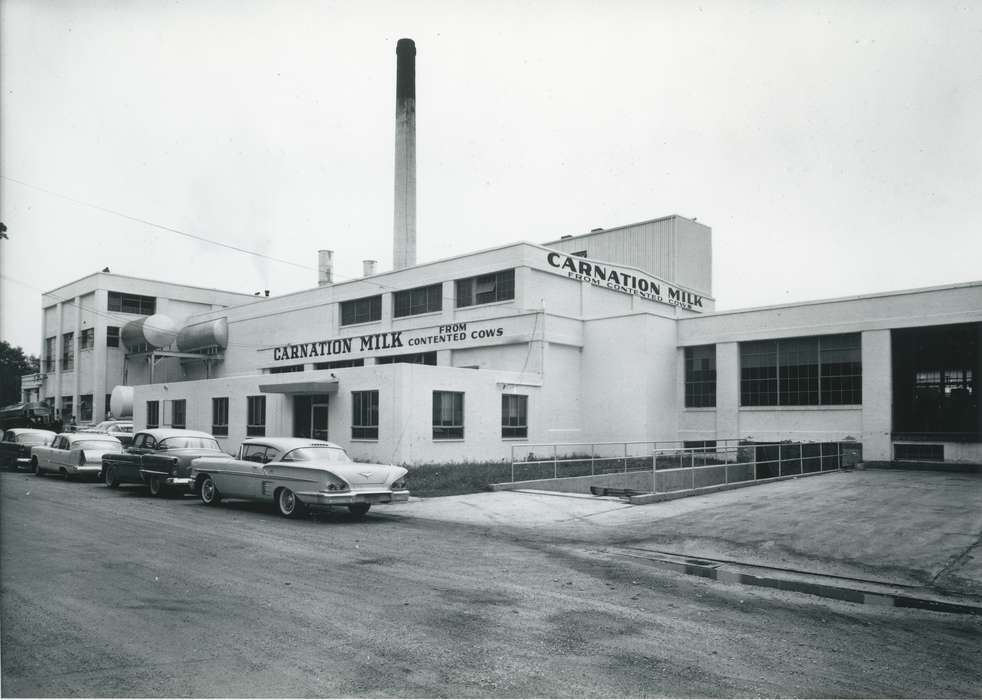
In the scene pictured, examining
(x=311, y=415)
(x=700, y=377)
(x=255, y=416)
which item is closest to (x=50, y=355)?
(x=255, y=416)

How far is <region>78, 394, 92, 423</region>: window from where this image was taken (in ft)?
167

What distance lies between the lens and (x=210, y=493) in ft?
50.2

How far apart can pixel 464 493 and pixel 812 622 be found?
1148cm

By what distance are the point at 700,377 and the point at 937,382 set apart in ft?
29.1

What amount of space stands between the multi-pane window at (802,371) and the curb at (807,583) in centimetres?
2009

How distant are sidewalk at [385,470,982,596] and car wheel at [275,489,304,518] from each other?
2203 millimetres

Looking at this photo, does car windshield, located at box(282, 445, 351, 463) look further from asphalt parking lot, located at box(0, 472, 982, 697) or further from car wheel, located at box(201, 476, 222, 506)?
car wheel, located at box(201, 476, 222, 506)

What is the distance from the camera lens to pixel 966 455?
80.3ft

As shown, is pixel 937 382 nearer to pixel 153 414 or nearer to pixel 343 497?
pixel 343 497

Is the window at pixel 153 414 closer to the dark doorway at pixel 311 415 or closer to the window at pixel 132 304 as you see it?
the dark doorway at pixel 311 415

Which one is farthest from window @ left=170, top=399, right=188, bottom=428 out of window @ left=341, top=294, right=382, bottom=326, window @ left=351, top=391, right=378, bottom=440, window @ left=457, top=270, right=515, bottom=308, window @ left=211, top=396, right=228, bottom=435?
window @ left=457, top=270, right=515, bottom=308

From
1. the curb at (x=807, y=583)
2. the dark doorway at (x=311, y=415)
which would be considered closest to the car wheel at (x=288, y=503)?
the curb at (x=807, y=583)

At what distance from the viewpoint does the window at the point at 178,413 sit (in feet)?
120

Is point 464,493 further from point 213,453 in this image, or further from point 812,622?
point 812,622
